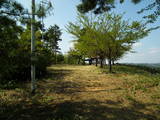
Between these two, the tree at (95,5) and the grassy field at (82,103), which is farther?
the tree at (95,5)

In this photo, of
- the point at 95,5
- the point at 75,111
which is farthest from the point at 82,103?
the point at 95,5

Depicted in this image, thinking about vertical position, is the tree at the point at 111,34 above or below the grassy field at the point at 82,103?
above

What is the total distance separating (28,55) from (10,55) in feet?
2.05

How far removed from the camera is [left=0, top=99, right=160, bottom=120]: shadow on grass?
15.8 feet

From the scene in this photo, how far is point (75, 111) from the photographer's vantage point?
16.9 ft

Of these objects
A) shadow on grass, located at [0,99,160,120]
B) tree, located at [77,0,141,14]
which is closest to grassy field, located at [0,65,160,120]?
shadow on grass, located at [0,99,160,120]

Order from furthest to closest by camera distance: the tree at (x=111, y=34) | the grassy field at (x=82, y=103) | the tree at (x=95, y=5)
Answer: the tree at (x=111, y=34) → the tree at (x=95, y=5) → the grassy field at (x=82, y=103)

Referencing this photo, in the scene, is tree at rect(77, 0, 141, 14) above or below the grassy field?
above

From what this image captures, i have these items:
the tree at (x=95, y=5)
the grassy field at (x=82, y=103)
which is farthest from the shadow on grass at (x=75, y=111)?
the tree at (x=95, y=5)

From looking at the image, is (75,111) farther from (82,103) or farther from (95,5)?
(95,5)

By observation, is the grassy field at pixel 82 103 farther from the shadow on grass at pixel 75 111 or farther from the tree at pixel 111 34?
the tree at pixel 111 34

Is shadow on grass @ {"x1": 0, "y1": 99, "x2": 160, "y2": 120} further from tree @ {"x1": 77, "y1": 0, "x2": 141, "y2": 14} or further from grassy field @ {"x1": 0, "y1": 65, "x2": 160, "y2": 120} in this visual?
tree @ {"x1": 77, "y1": 0, "x2": 141, "y2": 14}

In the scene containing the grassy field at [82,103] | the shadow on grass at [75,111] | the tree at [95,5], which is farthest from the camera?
the tree at [95,5]

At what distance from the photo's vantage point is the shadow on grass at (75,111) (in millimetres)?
4824
